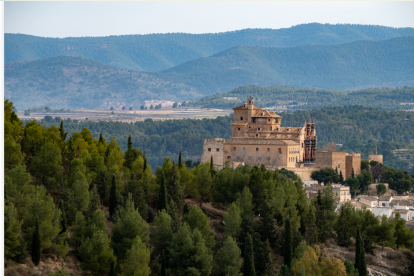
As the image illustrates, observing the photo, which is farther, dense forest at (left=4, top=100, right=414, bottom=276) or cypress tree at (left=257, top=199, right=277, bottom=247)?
cypress tree at (left=257, top=199, right=277, bottom=247)

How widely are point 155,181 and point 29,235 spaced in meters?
13.6

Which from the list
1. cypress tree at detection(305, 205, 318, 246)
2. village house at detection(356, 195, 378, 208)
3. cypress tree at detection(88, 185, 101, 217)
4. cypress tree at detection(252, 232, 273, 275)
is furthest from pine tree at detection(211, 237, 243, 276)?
village house at detection(356, 195, 378, 208)

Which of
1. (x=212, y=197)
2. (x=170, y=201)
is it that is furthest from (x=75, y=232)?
(x=212, y=197)

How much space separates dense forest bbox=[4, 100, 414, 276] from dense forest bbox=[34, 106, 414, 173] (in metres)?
83.5

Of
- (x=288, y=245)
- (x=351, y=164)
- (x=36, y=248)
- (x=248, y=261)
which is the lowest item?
(x=248, y=261)

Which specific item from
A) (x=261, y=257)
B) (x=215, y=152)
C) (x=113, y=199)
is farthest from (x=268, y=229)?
(x=215, y=152)

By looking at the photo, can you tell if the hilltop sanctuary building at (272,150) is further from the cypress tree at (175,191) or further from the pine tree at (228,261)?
the pine tree at (228,261)

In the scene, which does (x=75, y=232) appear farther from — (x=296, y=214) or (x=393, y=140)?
(x=393, y=140)

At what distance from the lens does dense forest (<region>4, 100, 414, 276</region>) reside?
30.4 metres

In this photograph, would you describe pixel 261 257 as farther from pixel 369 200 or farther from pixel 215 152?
pixel 215 152

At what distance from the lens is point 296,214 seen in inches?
1592

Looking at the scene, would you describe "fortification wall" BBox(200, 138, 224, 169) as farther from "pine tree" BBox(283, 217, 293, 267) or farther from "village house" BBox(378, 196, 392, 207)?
"pine tree" BBox(283, 217, 293, 267)

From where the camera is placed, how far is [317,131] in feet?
471

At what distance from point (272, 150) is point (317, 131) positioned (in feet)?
264
